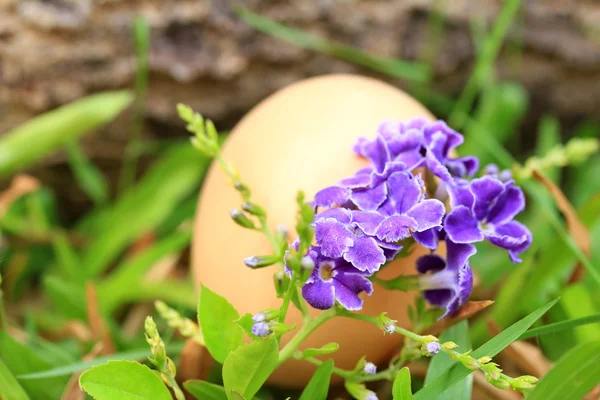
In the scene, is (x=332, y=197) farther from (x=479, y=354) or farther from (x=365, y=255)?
(x=479, y=354)

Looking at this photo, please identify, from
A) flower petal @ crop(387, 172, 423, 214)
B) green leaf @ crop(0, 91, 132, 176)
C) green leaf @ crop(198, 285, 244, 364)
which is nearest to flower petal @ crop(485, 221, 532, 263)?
flower petal @ crop(387, 172, 423, 214)

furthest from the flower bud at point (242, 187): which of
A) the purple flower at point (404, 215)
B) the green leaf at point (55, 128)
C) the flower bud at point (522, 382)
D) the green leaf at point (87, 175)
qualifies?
the green leaf at point (87, 175)

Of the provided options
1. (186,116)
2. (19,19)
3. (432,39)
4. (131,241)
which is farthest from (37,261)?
(432,39)

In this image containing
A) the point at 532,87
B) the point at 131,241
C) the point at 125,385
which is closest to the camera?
the point at 125,385

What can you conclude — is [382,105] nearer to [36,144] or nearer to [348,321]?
[348,321]

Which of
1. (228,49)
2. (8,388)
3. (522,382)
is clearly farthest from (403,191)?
(228,49)

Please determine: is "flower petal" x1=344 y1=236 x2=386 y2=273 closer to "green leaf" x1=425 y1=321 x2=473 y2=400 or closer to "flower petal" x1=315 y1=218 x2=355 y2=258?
"flower petal" x1=315 y1=218 x2=355 y2=258
